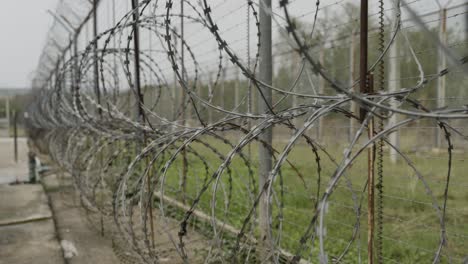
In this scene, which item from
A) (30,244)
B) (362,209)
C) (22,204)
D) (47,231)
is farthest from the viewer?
(22,204)

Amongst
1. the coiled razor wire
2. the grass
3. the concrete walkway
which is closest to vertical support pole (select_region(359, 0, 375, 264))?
the coiled razor wire

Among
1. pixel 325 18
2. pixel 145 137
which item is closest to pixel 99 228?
pixel 145 137

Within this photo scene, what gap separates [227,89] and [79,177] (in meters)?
2.55

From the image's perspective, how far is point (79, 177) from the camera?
4.39 meters

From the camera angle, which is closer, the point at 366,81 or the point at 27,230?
the point at 366,81

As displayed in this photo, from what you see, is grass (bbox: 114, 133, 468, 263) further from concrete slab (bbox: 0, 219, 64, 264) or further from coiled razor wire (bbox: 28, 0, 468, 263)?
concrete slab (bbox: 0, 219, 64, 264)

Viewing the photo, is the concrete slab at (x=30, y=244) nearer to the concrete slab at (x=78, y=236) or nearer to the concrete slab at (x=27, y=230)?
the concrete slab at (x=27, y=230)

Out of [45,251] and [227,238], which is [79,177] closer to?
[45,251]

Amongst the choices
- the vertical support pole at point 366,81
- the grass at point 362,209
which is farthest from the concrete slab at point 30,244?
the vertical support pole at point 366,81

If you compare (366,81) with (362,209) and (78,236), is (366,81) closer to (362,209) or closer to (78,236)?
(362,209)

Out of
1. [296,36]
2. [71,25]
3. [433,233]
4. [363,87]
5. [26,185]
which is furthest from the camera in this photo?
[71,25]

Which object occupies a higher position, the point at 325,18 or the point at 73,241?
the point at 325,18

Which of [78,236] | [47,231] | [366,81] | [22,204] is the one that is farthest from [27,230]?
[366,81]

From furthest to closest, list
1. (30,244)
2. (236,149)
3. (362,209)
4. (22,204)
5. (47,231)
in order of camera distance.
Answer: (22,204)
(47,231)
(362,209)
(30,244)
(236,149)
